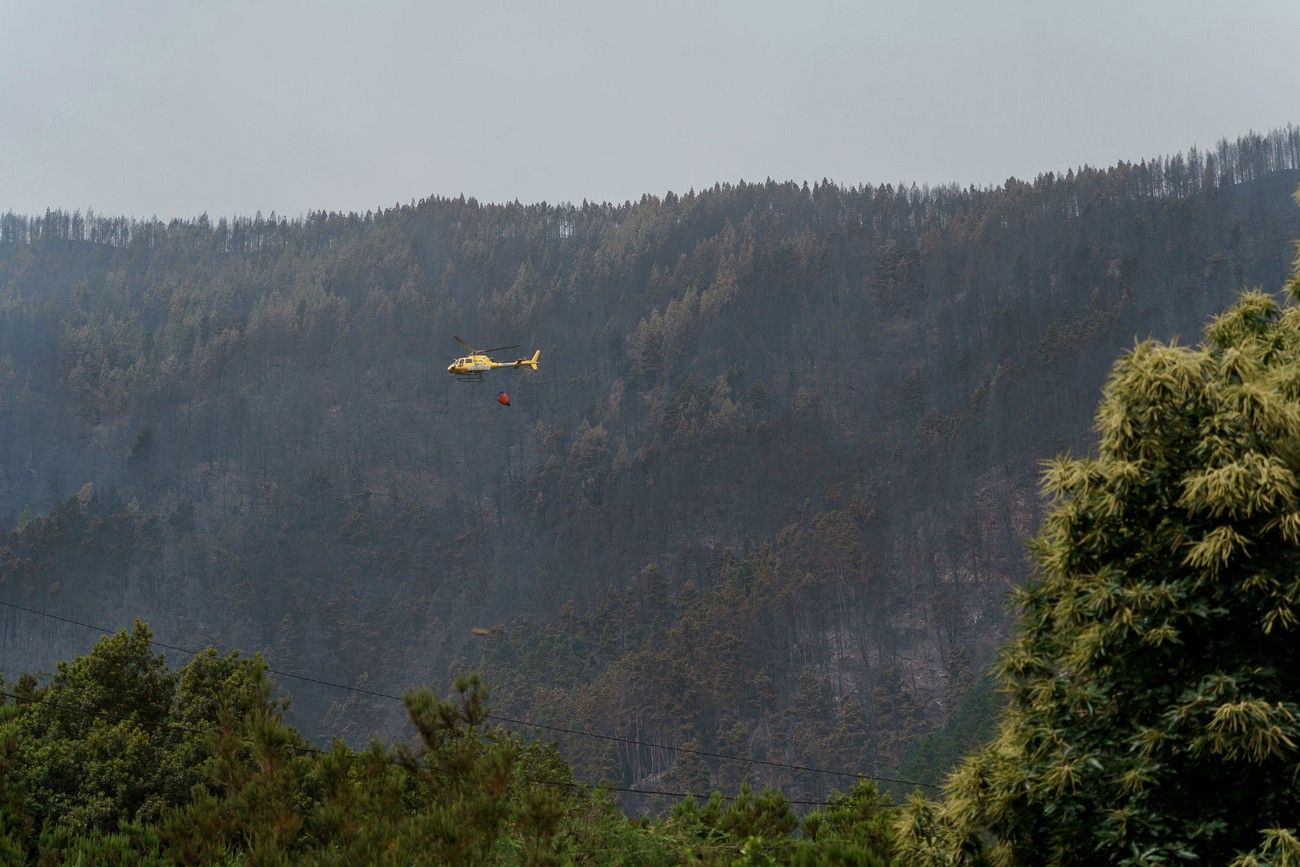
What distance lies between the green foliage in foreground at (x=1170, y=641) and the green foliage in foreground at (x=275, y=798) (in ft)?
13.4

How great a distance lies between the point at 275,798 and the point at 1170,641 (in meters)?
12.9

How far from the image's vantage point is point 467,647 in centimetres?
18250

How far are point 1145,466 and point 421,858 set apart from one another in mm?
10523

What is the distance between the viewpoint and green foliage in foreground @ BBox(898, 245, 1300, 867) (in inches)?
511

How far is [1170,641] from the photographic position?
44.2ft

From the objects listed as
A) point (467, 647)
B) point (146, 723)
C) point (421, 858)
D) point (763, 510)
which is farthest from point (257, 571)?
point (421, 858)

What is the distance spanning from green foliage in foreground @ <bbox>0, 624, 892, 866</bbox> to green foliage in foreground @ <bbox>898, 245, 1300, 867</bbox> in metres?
4.09

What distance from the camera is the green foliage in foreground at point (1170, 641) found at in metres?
13.0

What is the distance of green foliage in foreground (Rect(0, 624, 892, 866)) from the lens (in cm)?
1816

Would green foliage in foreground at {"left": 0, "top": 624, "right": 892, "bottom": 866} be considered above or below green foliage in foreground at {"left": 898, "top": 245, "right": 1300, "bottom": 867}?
below

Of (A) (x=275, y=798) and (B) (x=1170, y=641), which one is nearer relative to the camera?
(B) (x=1170, y=641)

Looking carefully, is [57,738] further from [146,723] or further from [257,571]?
[257,571]

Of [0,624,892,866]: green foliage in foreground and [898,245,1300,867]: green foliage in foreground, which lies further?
[0,624,892,866]: green foliage in foreground

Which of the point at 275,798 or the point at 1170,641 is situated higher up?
the point at 1170,641
